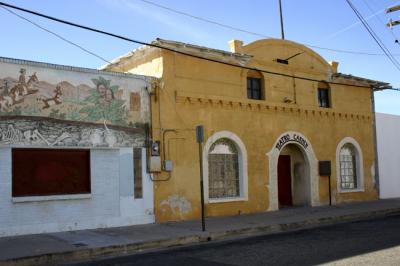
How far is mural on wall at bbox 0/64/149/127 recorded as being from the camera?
13133mm

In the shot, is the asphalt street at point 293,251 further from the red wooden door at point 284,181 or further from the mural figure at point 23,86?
the red wooden door at point 284,181

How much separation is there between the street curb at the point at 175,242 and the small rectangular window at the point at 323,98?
5328mm

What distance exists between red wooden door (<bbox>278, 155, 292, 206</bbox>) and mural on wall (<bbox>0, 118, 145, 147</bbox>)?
7016 mm

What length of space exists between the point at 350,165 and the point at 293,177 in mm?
3465

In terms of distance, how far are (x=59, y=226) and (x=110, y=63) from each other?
7.16m

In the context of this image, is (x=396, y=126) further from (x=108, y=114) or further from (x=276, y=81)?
(x=108, y=114)

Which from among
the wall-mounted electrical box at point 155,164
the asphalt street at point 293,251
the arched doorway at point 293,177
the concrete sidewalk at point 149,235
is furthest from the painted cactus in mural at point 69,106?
the arched doorway at point 293,177

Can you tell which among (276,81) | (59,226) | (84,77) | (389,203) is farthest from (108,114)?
(389,203)

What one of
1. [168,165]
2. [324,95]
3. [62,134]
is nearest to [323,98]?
[324,95]

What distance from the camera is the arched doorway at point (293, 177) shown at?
20.5m

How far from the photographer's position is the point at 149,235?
12977mm

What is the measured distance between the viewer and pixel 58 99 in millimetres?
13875

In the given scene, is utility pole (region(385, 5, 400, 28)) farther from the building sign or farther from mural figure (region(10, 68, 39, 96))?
mural figure (region(10, 68, 39, 96))

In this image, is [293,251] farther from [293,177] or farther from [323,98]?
[323,98]
